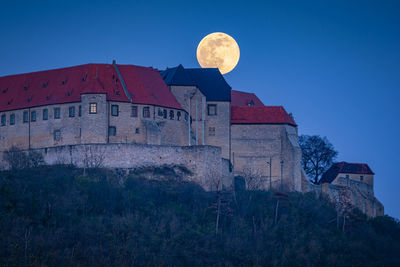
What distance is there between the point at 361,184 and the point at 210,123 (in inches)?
666

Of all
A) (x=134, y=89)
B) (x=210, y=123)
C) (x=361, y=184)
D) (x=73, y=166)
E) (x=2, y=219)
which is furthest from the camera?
(x=361, y=184)

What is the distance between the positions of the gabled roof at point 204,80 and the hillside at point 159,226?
11674 millimetres

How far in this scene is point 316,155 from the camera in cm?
9306

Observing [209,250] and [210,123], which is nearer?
[209,250]

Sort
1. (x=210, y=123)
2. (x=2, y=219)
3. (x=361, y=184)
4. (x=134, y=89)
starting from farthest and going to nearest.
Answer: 1. (x=361, y=184)
2. (x=210, y=123)
3. (x=134, y=89)
4. (x=2, y=219)

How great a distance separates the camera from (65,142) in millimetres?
70250

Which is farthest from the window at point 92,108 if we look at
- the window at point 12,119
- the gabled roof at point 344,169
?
the gabled roof at point 344,169

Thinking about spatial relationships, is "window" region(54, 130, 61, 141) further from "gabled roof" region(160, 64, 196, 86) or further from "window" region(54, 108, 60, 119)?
"gabled roof" region(160, 64, 196, 86)

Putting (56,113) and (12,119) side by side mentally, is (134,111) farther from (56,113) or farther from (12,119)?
(12,119)

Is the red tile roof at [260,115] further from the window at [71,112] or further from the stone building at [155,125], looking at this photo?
the window at [71,112]

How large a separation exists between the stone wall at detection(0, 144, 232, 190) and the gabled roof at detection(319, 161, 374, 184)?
20388 millimetres

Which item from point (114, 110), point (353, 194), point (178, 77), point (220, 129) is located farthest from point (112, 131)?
Result: point (353, 194)

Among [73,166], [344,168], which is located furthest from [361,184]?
[73,166]

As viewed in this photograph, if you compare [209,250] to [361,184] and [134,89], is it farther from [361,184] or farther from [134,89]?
[361,184]
